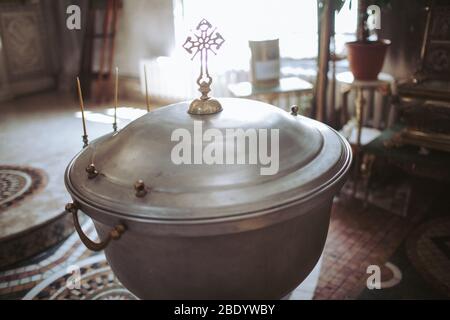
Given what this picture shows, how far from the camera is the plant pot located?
106 inches

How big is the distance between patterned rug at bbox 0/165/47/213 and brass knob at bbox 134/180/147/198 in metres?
2.32

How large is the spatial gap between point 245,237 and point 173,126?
0.42 m

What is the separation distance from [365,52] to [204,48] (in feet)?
5.59

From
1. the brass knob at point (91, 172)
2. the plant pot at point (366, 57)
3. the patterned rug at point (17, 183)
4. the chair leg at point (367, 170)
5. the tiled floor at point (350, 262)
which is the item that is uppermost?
the plant pot at point (366, 57)

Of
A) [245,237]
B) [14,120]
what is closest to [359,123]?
[245,237]

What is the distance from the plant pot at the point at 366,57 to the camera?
2701mm

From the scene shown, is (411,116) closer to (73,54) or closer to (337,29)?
(337,29)

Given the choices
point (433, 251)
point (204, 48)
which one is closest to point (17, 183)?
point (204, 48)

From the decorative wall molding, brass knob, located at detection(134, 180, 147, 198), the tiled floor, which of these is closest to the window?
the tiled floor

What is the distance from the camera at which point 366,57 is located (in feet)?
8.96

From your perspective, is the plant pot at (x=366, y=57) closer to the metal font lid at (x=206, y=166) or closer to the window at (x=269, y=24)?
the window at (x=269, y=24)

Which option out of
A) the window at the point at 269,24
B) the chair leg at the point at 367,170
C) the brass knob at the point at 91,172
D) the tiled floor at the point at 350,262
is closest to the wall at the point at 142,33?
the window at the point at 269,24
